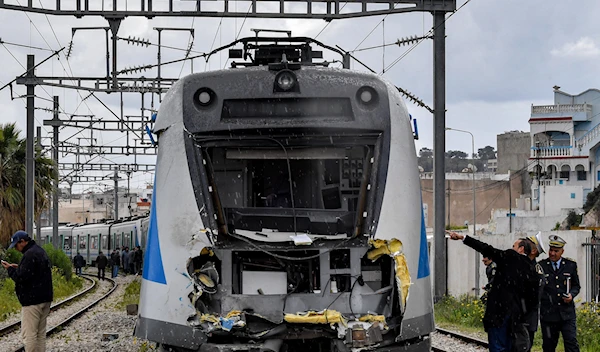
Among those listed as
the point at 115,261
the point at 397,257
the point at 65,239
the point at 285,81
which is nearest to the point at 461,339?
the point at 397,257

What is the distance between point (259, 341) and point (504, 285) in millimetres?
3059

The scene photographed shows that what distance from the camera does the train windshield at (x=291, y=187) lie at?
7887mm

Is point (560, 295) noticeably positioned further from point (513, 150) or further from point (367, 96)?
point (513, 150)

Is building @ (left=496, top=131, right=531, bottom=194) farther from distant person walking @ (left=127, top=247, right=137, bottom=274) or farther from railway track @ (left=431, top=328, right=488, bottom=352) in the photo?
railway track @ (left=431, top=328, right=488, bottom=352)

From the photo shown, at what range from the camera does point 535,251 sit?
9617mm

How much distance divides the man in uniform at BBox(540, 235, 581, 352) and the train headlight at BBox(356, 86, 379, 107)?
3.85m

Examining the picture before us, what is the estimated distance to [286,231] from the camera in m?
8.00

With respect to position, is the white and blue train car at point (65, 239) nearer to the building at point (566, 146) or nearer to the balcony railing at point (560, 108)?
the building at point (566, 146)

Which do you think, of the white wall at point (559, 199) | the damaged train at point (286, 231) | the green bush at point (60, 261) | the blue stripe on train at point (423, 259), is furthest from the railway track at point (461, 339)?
the white wall at point (559, 199)

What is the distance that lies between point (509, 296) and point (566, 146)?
171 ft

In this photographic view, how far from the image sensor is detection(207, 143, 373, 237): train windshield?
7.89 meters

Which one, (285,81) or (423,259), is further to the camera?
(285,81)

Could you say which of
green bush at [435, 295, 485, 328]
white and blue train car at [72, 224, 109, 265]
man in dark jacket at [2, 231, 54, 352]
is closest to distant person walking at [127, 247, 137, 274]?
white and blue train car at [72, 224, 109, 265]

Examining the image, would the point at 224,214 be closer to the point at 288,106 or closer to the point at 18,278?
the point at 288,106
